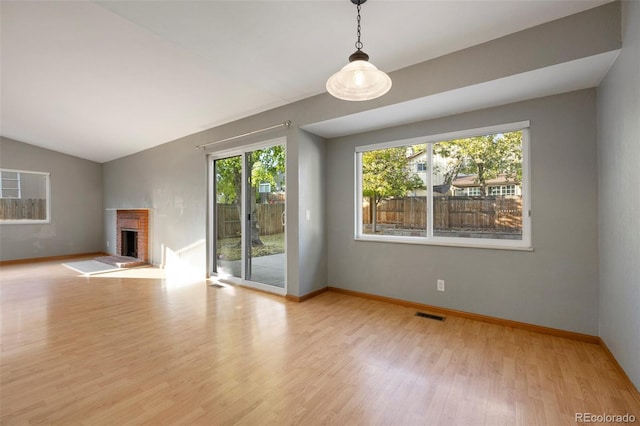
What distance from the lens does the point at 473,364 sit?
2225mm

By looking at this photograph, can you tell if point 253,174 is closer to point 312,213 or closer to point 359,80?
point 312,213

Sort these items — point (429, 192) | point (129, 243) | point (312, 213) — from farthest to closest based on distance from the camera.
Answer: point (129, 243) < point (312, 213) < point (429, 192)

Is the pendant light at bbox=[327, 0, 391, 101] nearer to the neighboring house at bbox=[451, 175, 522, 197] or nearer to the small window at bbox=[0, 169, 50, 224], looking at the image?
the neighboring house at bbox=[451, 175, 522, 197]

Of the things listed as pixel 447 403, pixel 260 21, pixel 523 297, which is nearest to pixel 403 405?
pixel 447 403

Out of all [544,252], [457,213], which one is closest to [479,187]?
[457,213]

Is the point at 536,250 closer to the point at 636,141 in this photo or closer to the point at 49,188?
the point at 636,141

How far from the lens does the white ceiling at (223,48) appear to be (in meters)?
2.18

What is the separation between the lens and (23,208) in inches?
264

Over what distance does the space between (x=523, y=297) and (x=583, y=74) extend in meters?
2.04

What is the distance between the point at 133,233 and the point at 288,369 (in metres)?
6.44

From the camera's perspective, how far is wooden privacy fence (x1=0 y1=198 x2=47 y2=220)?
648cm

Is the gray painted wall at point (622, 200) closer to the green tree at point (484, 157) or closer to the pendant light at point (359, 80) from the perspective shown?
the green tree at point (484, 157)

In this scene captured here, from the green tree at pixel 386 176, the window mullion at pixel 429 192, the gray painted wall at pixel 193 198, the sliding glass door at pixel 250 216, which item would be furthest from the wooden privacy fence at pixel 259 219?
the window mullion at pixel 429 192

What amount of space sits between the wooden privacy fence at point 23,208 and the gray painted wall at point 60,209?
0.19 metres
